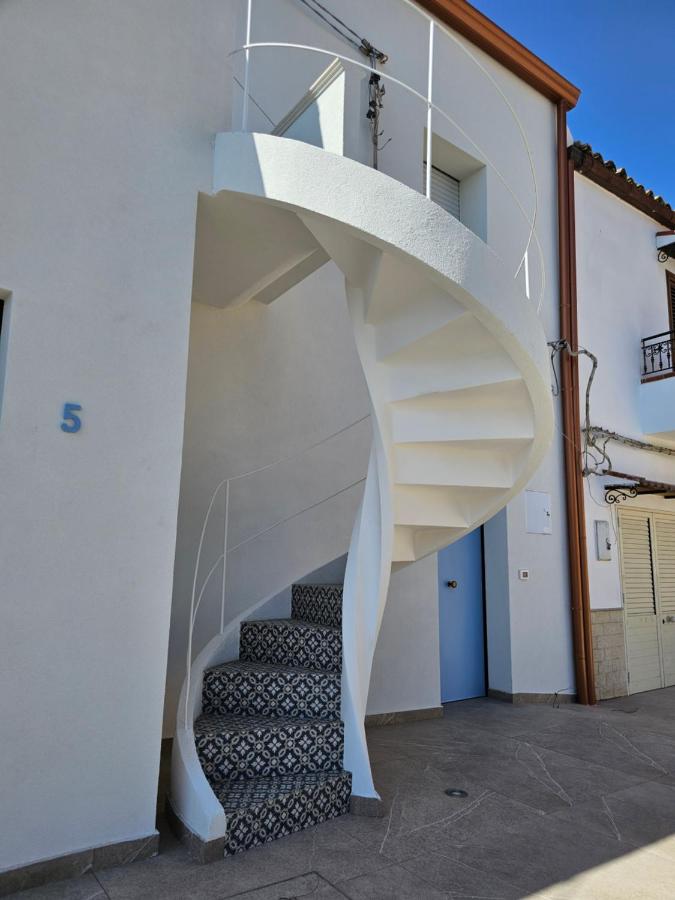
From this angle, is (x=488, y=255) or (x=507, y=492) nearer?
(x=488, y=255)

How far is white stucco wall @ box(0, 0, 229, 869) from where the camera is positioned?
8.24 ft

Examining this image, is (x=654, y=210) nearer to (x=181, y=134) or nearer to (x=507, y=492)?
(x=507, y=492)

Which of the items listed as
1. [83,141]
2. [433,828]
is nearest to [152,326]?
[83,141]

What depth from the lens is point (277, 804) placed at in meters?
2.91

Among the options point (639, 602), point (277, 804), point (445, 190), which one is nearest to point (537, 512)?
point (639, 602)

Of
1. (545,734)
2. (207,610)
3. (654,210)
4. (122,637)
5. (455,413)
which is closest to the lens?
(122,637)

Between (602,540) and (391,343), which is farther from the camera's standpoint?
(602,540)

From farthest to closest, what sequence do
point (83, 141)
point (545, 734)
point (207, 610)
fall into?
point (545, 734)
point (207, 610)
point (83, 141)

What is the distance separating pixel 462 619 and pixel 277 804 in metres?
3.58

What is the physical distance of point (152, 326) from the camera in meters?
2.98

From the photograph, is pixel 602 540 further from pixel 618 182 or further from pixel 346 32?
pixel 346 32

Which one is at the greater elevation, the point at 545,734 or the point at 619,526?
the point at 619,526

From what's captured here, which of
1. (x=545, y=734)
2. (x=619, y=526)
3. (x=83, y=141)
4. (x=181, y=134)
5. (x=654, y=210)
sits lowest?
(x=545, y=734)

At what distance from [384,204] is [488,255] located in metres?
0.59
